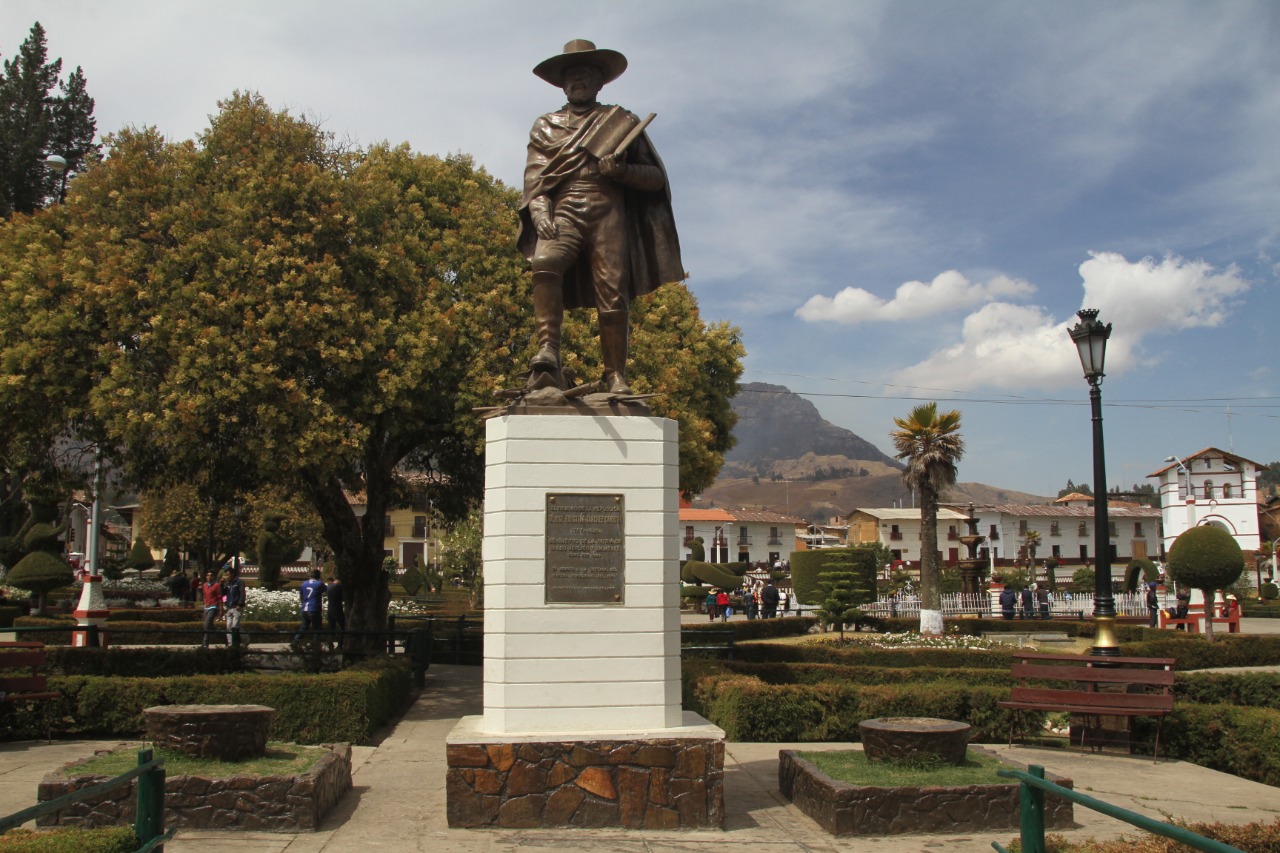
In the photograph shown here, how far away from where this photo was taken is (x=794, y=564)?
139 feet

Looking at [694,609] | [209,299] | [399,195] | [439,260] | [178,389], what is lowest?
[694,609]

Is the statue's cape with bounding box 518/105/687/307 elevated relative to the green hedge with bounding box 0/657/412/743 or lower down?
elevated

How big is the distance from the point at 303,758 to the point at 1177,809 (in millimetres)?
6453

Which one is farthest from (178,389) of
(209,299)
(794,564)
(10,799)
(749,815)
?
(794,564)

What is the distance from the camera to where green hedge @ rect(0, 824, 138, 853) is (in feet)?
14.6

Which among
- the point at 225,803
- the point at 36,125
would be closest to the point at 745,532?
the point at 36,125

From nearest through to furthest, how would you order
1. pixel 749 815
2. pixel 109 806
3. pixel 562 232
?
pixel 109 806 < pixel 749 815 < pixel 562 232

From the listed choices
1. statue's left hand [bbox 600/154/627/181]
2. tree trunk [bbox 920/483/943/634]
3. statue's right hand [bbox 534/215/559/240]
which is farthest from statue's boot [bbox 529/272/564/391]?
tree trunk [bbox 920/483/943/634]

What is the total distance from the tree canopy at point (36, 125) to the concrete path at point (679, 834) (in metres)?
34.5

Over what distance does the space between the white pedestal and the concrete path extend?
31.8 inches

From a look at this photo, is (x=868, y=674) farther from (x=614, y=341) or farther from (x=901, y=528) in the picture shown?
(x=901, y=528)

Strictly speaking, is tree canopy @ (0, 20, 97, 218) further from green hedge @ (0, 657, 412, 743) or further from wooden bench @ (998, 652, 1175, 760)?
wooden bench @ (998, 652, 1175, 760)

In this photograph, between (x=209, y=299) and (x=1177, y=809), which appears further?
(x=209, y=299)

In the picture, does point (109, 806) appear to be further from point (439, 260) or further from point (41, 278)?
point (439, 260)
